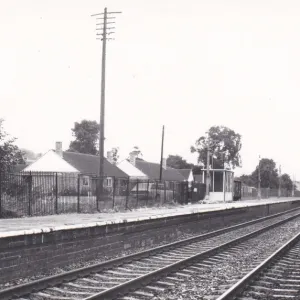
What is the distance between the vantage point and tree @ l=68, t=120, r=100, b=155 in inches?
3300

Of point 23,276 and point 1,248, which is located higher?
point 1,248

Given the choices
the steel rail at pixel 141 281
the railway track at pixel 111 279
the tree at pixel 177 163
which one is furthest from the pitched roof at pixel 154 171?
the steel rail at pixel 141 281

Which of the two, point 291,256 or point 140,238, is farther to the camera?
point 140,238

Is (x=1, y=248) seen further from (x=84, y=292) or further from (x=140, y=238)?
(x=140, y=238)

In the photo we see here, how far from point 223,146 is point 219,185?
51.5m

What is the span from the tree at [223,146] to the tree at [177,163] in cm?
996

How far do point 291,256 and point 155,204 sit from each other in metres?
15.9

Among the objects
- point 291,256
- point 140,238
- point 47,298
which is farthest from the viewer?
point 140,238

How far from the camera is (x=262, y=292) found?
23.5 ft

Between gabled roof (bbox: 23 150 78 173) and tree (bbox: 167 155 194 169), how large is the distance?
54.0 m

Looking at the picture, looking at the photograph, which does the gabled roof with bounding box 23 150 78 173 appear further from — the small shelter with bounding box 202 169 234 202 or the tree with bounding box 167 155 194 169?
the tree with bounding box 167 155 194 169

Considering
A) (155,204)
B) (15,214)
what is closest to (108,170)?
(155,204)

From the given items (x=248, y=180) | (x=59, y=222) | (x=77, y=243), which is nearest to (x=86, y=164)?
(x=59, y=222)

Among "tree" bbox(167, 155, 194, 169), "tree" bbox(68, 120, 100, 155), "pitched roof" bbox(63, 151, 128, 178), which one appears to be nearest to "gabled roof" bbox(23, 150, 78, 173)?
"pitched roof" bbox(63, 151, 128, 178)
